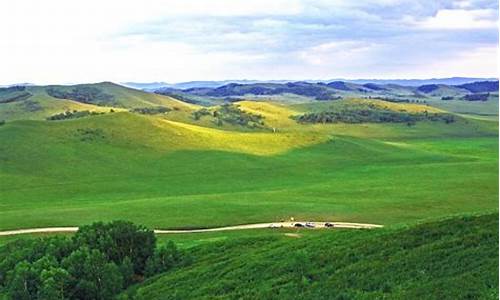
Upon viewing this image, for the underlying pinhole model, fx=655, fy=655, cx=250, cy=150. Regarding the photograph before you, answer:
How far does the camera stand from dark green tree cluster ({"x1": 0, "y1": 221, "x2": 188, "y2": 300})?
36.7 meters

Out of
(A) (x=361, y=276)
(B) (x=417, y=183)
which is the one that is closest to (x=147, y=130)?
(B) (x=417, y=183)

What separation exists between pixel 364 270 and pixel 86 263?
18.0 meters

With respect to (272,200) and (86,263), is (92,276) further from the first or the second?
(272,200)

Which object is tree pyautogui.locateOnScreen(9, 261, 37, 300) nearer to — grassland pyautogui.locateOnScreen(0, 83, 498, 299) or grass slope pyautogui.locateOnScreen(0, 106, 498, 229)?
grassland pyautogui.locateOnScreen(0, 83, 498, 299)

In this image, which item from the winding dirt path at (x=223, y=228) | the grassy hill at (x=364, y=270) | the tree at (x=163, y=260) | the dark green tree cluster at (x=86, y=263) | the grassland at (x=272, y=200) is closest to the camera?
the grassy hill at (x=364, y=270)

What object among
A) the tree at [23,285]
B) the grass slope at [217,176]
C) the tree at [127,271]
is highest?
the tree at [23,285]

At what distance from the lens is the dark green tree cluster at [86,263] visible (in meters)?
36.7

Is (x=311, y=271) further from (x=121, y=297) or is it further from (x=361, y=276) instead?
(x=121, y=297)

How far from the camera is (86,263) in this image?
38.5 m

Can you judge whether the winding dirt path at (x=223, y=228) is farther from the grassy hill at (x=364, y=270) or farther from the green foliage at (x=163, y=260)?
the grassy hill at (x=364, y=270)

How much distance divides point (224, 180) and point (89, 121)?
2151 inches

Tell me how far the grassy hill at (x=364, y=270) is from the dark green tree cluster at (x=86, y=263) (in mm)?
2249

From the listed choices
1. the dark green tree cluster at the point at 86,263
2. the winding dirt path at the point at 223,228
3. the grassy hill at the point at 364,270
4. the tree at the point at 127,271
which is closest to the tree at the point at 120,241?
the dark green tree cluster at the point at 86,263

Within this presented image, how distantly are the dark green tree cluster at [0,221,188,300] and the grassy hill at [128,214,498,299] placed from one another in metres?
2.25
